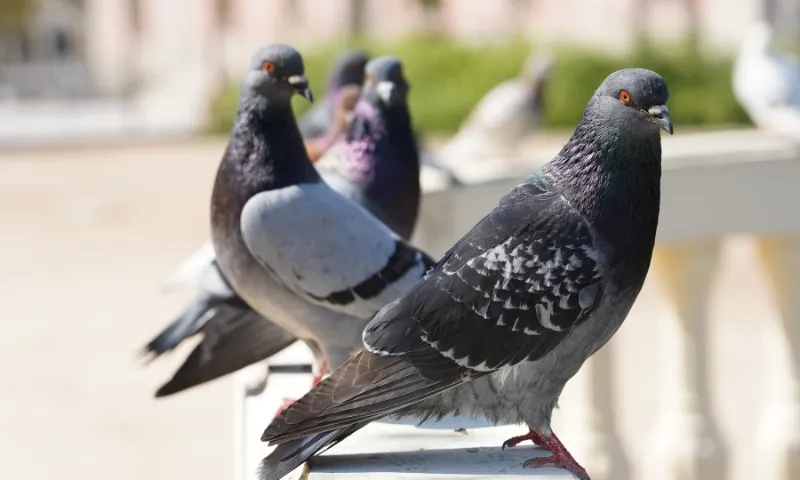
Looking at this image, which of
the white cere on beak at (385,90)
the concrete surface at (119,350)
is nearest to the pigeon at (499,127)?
the concrete surface at (119,350)

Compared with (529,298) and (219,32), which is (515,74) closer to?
(219,32)

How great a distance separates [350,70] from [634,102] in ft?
12.1

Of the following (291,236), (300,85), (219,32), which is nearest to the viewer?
(291,236)

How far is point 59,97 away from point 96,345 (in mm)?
35664

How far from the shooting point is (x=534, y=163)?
7.21 metres

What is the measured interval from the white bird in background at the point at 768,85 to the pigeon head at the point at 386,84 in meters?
3.12

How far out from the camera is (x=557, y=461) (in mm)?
3227

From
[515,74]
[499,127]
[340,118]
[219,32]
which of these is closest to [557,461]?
[340,118]

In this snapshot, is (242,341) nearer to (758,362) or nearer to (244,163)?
(244,163)

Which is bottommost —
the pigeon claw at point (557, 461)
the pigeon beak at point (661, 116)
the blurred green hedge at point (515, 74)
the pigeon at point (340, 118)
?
the blurred green hedge at point (515, 74)

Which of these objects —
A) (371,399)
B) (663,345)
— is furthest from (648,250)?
(663,345)

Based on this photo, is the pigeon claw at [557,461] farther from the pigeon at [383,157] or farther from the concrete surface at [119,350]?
the concrete surface at [119,350]

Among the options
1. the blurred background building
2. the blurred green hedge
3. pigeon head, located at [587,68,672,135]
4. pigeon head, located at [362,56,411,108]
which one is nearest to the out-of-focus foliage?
the blurred background building

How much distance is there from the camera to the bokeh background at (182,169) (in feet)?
29.3
